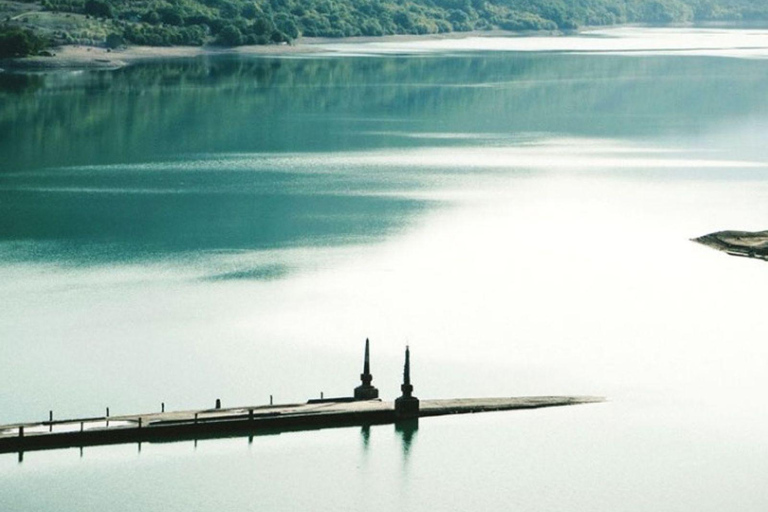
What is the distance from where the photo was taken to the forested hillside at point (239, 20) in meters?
101

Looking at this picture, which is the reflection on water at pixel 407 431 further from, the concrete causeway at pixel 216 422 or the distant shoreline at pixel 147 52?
the distant shoreline at pixel 147 52

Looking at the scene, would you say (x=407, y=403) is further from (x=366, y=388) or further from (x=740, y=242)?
(x=740, y=242)

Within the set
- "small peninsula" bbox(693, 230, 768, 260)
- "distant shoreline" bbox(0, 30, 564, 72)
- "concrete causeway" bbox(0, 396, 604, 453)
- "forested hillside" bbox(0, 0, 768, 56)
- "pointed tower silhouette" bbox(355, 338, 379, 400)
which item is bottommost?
"concrete causeway" bbox(0, 396, 604, 453)

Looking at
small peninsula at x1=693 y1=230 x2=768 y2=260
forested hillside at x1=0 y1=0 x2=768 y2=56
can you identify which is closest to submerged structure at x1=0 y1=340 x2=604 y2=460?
small peninsula at x1=693 y1=230 x2=768 y2=260

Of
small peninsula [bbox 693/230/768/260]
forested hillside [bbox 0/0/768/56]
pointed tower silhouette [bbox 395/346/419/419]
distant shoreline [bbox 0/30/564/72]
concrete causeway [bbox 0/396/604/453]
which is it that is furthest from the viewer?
forested hillside [bbox 0/0/768/56]

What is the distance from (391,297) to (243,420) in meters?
9.94

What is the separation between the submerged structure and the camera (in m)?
21.8

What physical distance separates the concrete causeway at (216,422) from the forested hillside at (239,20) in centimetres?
7355

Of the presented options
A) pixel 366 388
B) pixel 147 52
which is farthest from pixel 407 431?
pixel 147 52

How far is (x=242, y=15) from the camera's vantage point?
412 ft

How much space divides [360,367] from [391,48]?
10659 centimetres

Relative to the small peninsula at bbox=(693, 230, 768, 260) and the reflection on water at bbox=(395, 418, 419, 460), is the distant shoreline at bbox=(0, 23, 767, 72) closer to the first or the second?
the small peninsula at bbox=(693, 230, 768, 260)

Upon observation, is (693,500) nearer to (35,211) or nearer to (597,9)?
(35,211)

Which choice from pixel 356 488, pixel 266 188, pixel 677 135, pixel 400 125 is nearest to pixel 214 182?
pixel 266 188
